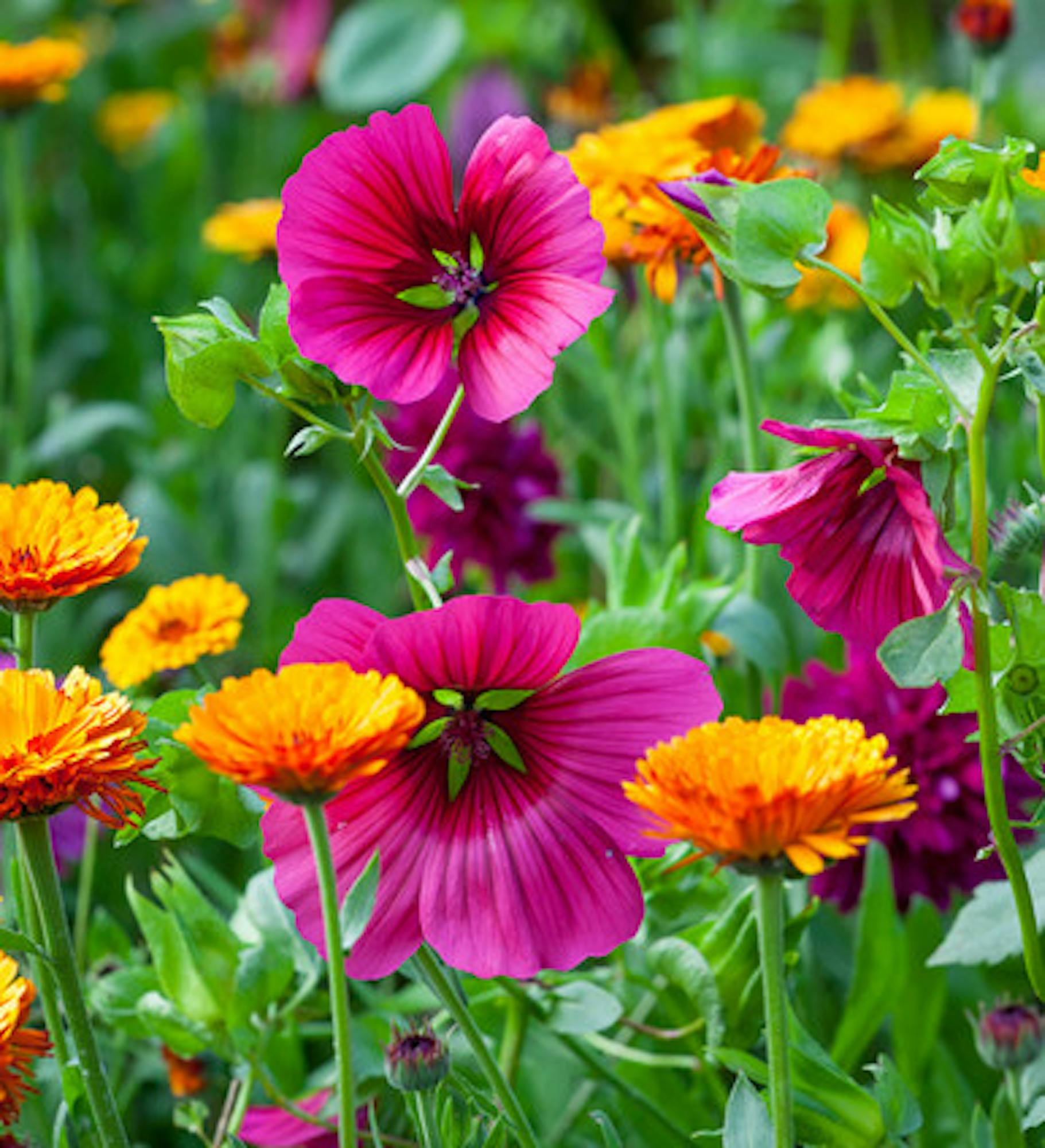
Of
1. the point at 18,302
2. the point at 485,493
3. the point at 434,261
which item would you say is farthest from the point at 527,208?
the point at 18,302

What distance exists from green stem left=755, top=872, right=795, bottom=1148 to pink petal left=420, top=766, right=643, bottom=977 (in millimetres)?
64

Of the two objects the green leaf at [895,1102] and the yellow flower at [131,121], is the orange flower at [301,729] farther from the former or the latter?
the yellow flower at [131,121]

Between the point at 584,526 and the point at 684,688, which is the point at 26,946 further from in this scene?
the point at 584,526

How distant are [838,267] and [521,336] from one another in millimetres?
500

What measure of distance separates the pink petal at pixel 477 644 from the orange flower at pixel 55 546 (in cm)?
7

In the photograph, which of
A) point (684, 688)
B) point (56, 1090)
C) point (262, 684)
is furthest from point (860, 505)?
point (56, 1090)

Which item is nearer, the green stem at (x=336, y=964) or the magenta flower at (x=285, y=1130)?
the green stem at (x=336, y=964)

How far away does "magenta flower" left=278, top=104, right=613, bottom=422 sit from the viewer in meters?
0.45

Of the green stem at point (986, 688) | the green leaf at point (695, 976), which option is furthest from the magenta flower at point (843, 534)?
the green leaf at point (695, 976)

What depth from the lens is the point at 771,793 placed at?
34cm

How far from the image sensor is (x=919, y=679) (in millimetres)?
402

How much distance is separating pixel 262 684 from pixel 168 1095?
1.58ft

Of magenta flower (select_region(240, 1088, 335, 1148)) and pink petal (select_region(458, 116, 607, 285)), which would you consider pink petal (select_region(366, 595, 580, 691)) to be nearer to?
pink petal (select_region(458, 116, 607, 285))

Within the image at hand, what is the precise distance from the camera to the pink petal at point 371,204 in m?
0.46
